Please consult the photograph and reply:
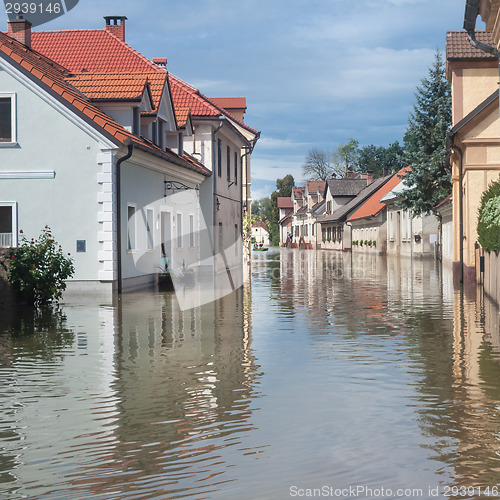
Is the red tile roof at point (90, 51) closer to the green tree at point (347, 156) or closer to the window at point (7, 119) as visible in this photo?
the window at point (7, 119)

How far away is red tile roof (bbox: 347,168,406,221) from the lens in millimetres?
64188

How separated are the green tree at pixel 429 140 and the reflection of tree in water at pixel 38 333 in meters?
30.6

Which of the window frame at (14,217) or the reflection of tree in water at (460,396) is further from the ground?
the window frame at (14,217)

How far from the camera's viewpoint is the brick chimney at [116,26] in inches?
1424

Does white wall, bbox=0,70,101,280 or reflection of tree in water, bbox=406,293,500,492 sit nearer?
reflection of tree in water, bbox=406,293,500,492

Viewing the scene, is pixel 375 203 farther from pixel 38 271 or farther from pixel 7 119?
pixel 38 271

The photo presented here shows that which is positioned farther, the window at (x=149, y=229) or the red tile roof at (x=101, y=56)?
the red tile roof at (x=101, y=56)

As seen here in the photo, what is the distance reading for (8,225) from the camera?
20.2m

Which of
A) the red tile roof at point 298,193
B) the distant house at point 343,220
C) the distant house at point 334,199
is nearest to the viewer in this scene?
the distant house at point 343,220

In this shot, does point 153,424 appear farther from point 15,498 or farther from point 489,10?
point 489,10

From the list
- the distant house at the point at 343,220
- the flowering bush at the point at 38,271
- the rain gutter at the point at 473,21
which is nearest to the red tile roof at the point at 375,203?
the distant house at the point at 343,220

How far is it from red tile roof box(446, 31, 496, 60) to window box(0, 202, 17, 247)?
1448 cm

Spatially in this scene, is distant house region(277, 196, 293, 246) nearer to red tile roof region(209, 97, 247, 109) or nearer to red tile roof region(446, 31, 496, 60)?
red tile roof region(209, 97, 247, 109)

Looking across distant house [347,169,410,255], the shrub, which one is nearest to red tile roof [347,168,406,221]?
distant house [347,169,410,255]
